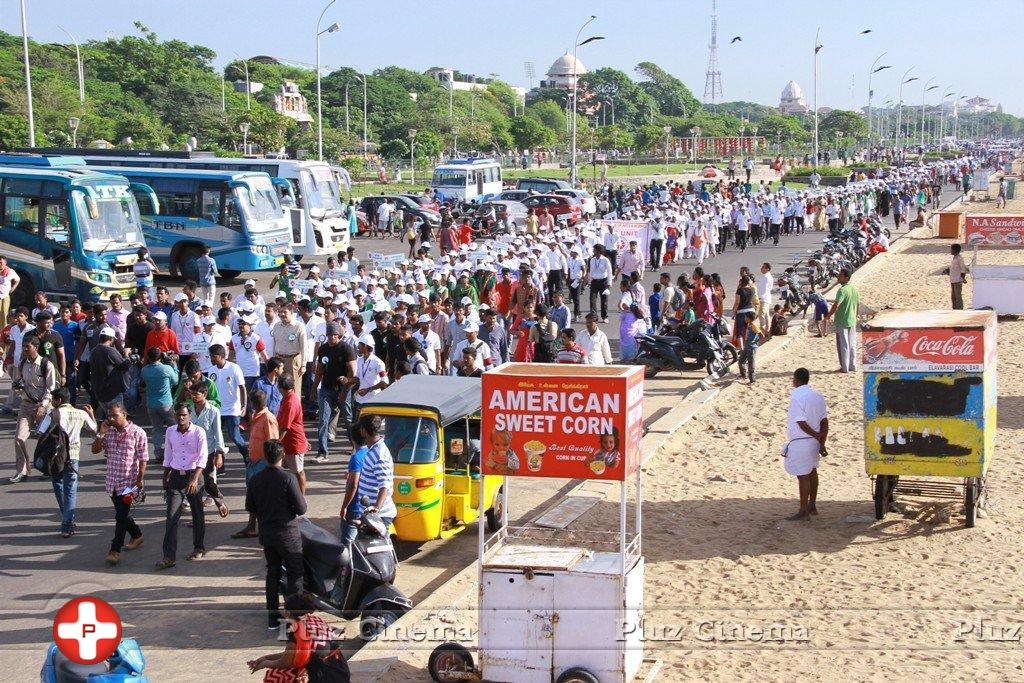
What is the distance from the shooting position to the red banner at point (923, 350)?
34.9 ft

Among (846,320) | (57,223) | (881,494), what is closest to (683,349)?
(846,320)

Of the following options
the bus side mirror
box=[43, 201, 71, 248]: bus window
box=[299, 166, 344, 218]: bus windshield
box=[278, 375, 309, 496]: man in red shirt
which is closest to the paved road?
box=[278, 375, 309, 496]: man in red shirt

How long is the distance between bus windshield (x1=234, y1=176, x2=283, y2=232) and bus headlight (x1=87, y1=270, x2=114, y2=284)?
15.0ft

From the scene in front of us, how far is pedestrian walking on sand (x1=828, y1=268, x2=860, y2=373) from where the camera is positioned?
59.9 ft

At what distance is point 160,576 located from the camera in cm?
983

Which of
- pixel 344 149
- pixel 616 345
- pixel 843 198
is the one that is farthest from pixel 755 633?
pixel 344 149

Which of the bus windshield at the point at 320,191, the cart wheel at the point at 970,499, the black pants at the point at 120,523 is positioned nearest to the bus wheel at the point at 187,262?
the bus windshield at the point at 320,191

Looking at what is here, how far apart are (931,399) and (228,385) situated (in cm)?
686

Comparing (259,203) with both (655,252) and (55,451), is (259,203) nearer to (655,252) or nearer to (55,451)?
(655,252)

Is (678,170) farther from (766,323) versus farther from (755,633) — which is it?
(755,633)

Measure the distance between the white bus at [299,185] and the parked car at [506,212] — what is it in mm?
6563

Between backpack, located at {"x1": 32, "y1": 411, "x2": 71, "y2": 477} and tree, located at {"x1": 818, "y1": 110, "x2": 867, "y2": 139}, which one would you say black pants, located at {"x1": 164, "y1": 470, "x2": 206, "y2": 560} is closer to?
backpack, located at {"x1": 32, "y1": 411, "x2": 71, "y2": 477}

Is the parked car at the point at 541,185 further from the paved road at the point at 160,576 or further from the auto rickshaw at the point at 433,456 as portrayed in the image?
the auto rickshaw at the point at 433,456

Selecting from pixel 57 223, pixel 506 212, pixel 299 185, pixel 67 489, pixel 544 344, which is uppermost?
pixel 299 185
